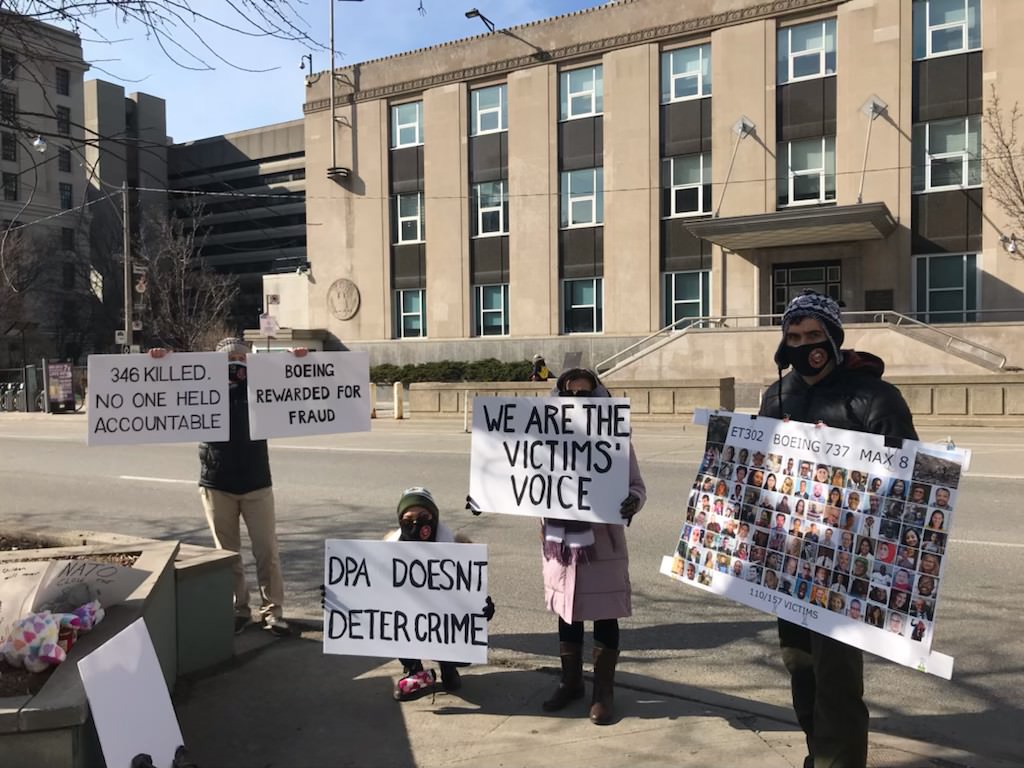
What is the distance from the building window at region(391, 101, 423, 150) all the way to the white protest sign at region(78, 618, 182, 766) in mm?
32128

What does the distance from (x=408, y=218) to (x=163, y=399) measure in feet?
96.8

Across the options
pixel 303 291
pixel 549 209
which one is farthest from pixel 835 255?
pixel 303 291

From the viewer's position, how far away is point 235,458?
17.2 ft

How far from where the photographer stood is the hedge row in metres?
29.4

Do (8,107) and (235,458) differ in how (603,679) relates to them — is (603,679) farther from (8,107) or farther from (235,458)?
(8,107)

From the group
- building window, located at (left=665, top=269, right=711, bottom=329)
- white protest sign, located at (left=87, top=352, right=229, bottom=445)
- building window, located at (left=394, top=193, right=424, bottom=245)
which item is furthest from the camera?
building window, located at (left=394, top=193, right=424, bottom=245)

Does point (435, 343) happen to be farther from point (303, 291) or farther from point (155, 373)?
point (155, 373)

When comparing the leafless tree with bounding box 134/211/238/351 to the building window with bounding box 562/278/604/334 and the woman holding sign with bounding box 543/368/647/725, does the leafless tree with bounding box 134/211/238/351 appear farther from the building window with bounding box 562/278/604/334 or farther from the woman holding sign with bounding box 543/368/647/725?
the woman holding sign with bounding box 543/368/647/725

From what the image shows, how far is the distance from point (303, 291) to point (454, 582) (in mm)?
35428

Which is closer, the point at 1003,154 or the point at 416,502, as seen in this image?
the point at 416,502

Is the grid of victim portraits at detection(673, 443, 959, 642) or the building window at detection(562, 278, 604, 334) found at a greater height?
the building window at detection(562, 278, 604, 334)

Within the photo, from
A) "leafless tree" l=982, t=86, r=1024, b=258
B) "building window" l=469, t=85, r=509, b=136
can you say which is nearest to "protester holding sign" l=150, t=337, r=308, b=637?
"leafless tree" l=982, t=86, r=1024, b=258

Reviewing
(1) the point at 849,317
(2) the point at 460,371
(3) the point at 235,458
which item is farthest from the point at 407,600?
(2) the point at 460,371

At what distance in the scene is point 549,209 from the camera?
30.2 m
